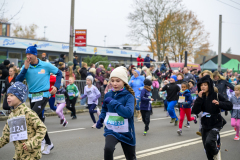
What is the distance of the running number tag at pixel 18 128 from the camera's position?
410cm

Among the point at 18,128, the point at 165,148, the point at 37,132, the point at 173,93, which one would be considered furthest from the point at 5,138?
the point at 173,93

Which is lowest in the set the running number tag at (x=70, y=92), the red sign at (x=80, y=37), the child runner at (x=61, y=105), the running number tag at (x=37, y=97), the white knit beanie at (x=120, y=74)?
the child runner at (x=61, y=105)

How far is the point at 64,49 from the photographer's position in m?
37.1

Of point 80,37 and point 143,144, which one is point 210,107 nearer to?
point 143,144

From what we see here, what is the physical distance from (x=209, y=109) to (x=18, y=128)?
3415mm

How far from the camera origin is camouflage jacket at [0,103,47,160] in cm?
402

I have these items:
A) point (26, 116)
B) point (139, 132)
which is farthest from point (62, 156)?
point (139, 132)

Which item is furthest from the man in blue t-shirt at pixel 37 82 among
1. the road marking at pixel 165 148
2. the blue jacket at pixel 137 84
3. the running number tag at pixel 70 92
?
the blue jacket at pixel 137 84

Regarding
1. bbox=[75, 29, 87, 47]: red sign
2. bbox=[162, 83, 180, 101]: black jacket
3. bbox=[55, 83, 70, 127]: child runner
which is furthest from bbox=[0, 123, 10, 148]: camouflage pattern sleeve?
bbox=[75, 29, 87, 47]: red sign

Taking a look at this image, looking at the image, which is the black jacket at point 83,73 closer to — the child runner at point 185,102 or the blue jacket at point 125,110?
the child runner at point 185,102

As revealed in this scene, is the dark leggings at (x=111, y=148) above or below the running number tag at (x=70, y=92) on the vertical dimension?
below

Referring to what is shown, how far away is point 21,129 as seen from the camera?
13.5ft

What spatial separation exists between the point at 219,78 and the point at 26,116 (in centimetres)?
943

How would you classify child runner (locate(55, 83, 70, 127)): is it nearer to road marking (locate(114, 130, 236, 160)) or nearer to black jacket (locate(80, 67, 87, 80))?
road marking (locate(114, 130, 236, 160))
